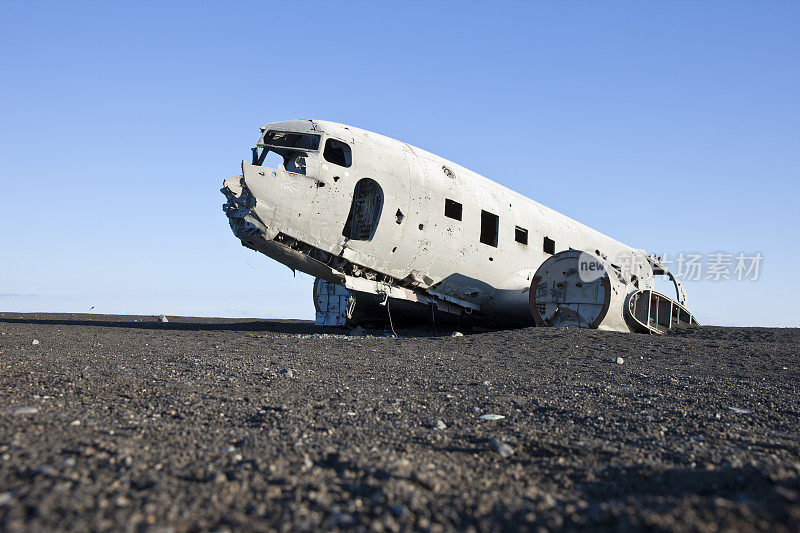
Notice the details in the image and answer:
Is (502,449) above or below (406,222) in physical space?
below

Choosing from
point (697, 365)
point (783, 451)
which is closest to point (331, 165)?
point (697, 365)

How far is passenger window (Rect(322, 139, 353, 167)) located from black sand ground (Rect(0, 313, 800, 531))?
4.83 metres

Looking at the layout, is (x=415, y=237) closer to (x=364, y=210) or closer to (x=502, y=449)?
(x=364, y=210)

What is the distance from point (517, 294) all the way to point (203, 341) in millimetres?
7775

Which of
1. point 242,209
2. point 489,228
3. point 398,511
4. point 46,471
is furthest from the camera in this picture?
point 489,228

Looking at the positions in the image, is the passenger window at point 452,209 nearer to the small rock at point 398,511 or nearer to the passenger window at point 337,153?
the passenger window at point 337,153

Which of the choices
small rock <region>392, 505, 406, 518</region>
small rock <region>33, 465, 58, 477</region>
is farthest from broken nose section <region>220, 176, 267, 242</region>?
small rock <region>392, 505, 406, 518</region>

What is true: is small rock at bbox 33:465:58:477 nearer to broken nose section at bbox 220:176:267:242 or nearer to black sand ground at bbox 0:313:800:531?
black sand ground at bbox 0:313:800:531

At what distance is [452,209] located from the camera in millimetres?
13219

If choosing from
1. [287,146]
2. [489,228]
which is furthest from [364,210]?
[489,228]

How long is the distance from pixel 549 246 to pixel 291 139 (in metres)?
8.06

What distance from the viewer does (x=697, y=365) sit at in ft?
29.2

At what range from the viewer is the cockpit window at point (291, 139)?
11.7m

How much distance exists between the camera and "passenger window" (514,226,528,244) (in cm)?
1486
